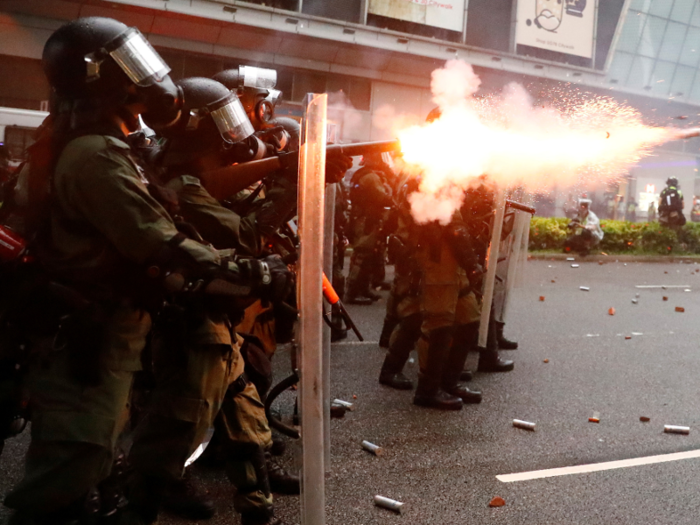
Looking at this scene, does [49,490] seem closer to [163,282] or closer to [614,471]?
[163,282]

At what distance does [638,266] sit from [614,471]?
1340 cm

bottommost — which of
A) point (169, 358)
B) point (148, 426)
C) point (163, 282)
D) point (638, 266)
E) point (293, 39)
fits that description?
point (638, 266)

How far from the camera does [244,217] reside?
3.32 m

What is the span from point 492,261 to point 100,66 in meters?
3.38

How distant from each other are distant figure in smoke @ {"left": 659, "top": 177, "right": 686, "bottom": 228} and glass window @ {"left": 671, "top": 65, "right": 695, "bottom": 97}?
13.8 metres

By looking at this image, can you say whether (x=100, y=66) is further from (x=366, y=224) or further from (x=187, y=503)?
(x=366, y=224)

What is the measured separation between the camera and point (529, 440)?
4.26 metres

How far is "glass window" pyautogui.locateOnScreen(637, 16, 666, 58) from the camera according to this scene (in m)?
28.0

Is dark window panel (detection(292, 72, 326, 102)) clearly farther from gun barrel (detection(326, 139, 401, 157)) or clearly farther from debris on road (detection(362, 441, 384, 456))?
gun barrel (detection(326, 139, 401, 157))

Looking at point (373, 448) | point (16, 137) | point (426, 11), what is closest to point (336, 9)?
point (426, 11)

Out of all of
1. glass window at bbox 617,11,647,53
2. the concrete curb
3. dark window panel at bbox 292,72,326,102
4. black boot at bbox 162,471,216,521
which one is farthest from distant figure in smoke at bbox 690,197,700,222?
black boot at bbox 162,471,216,521

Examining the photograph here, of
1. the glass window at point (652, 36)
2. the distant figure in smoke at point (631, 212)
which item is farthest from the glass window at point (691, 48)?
the distant figure in smoke at point (631, 212)

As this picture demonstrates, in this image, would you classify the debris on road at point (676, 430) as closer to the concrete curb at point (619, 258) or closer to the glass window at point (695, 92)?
the concrete curb at point (619, 258)

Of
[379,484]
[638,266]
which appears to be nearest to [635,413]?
[379,484]
